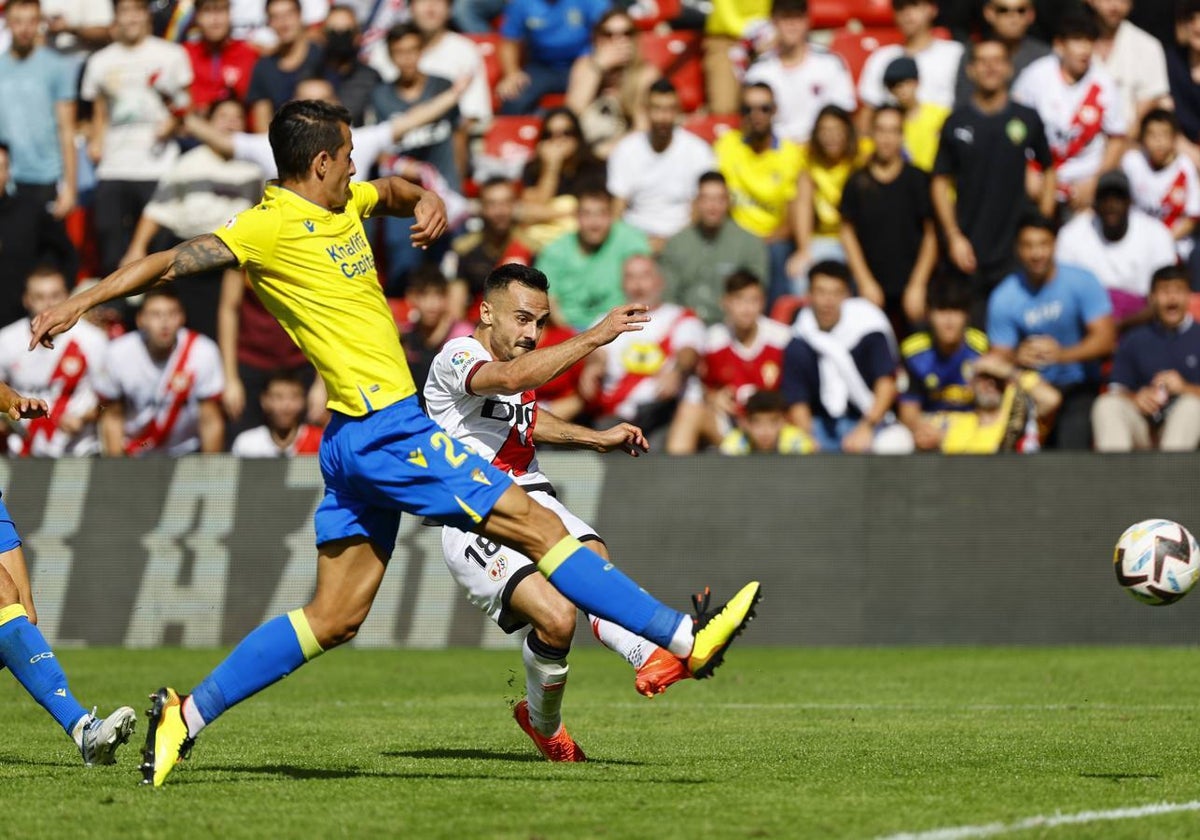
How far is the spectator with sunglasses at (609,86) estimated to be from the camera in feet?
56.7

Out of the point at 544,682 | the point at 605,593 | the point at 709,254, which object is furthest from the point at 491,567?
the point at 709,254

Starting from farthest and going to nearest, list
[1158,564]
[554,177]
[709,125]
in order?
1. [709,125]
2. [554,177]
3. [1158,564]

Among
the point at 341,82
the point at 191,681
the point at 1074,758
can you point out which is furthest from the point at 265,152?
the point at 1074,758

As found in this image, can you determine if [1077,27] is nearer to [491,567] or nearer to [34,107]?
[34,107]

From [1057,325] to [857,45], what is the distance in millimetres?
4196

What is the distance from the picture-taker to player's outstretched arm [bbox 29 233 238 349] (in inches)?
247

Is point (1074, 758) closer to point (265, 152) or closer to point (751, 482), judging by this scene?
point (751, 482)

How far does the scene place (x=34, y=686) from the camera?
7.68 m

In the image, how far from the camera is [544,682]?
7.67m

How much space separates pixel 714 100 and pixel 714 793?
39.9 feet

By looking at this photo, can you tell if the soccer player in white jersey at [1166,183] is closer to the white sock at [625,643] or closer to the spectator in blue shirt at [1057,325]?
the spectator in blue shirt at [1057,325]

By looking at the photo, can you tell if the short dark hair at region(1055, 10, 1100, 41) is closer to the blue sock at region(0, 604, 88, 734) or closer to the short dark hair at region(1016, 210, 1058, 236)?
the short dark hair at region(1016, 210, 1058, 236)

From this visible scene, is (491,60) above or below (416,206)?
below

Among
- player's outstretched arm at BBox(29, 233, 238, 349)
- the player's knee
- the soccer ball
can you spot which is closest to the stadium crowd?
the soccer ball
